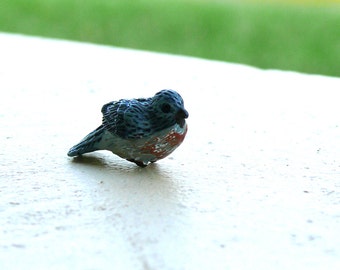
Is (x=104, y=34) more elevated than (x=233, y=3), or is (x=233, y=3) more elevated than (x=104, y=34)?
(x=233, y=3)

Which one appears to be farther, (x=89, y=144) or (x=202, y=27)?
(x=202, y=27)

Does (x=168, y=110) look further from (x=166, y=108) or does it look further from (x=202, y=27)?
(x=202, y=27)

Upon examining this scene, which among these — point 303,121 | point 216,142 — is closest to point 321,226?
point 216,142

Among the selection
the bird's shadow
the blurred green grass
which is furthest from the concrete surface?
the blurred green grass

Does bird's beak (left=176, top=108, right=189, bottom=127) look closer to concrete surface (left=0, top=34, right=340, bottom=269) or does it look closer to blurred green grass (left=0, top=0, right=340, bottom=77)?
concrete surface (left=0, top=34, right=340, bottom=269)

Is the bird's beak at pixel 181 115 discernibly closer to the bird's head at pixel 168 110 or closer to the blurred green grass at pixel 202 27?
the bird's head at pixel 168 110

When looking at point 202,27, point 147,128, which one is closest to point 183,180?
point 147,128

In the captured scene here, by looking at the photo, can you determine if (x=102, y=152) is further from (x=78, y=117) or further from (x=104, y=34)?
(x=104, y=34)
